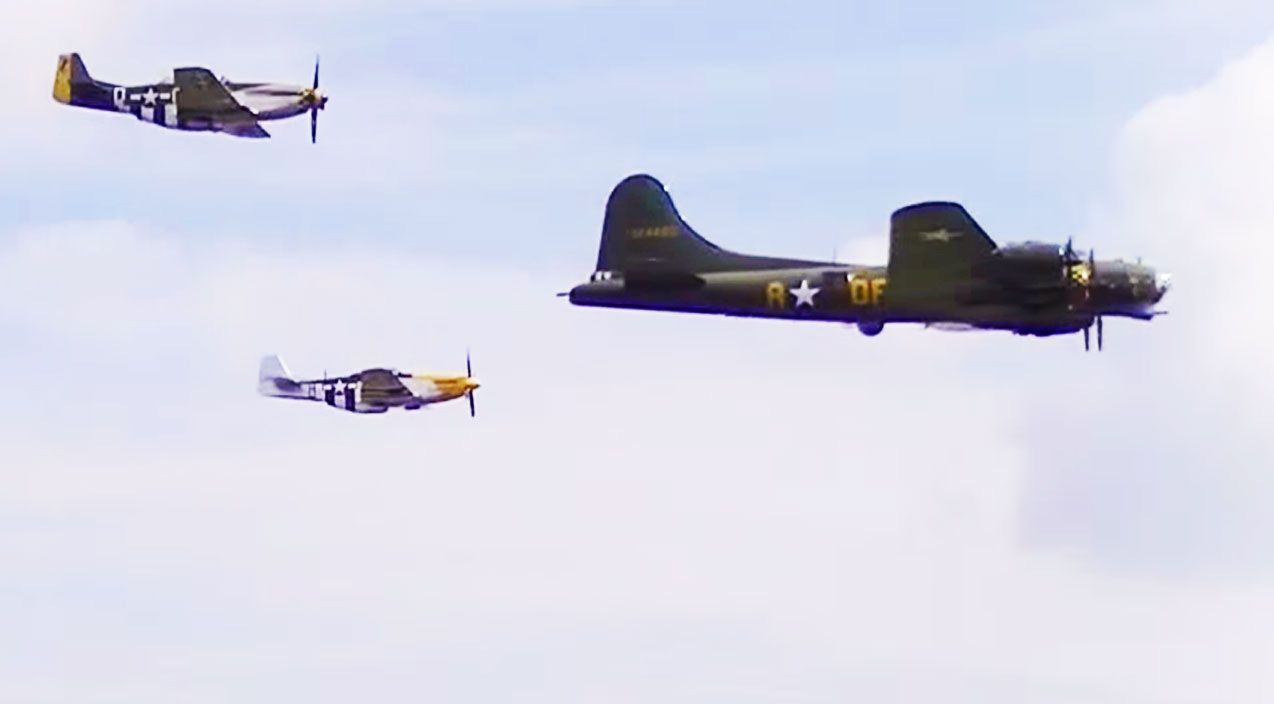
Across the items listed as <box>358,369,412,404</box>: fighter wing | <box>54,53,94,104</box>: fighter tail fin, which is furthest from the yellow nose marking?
<box>358,369,412,404</box>: fighter wing

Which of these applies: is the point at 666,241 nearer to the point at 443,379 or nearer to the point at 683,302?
the point at 683,302

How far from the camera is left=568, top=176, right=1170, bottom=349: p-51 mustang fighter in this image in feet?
382

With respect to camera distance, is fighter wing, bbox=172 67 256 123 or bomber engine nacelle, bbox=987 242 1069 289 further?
fighter wing, bbox=172 67 256 123

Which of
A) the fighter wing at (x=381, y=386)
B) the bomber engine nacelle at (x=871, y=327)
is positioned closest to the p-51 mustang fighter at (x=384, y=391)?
the fighter wing at (x=381, y=386)

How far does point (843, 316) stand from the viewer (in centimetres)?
11962

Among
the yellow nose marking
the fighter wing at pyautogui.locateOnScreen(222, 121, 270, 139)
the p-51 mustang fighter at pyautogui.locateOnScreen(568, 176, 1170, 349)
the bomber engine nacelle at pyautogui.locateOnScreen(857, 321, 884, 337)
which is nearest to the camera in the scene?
the p-51 mustang fighter at pyautogui.locateOnScreen(568, 176, 1170, 349)

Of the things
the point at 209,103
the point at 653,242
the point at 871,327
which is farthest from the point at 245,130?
the point at 871,327

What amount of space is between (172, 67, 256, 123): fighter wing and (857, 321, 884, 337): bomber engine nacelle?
→ 2605 centimetres

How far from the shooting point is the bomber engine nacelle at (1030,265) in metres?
116

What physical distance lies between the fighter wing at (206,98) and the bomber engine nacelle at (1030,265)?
3081 cm

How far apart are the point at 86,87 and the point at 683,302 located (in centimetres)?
2859

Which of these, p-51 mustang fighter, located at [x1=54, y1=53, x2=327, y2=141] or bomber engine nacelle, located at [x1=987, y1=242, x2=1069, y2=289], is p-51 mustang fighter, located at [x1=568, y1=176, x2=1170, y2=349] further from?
p-51 mustang fighter, located at [x1=54, y1=53, x2=327, y2=141]

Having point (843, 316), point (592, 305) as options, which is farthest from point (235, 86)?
point (843, 316)

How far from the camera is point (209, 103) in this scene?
426ft
